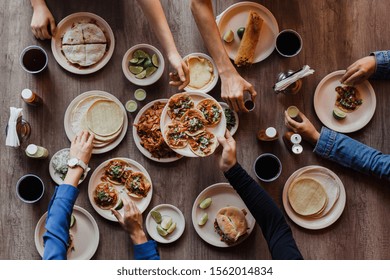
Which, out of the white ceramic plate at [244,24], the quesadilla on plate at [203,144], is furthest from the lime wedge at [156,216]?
the white ceramic plate at [244,24]

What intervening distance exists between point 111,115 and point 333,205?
1.56 metres

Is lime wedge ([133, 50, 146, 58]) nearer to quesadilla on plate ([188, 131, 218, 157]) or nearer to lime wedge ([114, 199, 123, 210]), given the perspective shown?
quesadilla on plate ([188, 131, 218, 157])

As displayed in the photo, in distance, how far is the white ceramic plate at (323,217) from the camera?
2.80 meters

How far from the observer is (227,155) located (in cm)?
259

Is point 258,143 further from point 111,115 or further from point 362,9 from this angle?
point 362,9

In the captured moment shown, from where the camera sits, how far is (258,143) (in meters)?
2.87

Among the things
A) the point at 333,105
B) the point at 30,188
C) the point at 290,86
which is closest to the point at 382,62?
the point at 333,105

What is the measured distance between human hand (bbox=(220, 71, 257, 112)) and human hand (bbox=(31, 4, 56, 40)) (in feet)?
3.86

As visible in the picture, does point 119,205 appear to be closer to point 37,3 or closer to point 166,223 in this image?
point 166,223

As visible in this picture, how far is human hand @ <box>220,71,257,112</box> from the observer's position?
2.72 metres

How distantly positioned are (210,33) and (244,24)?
33 centimetres

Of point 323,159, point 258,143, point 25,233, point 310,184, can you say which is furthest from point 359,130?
point 25,233

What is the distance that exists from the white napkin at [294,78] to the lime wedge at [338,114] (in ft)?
1.24

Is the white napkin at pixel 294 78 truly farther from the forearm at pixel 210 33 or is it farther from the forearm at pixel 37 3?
the forearm at pixel 37 3
